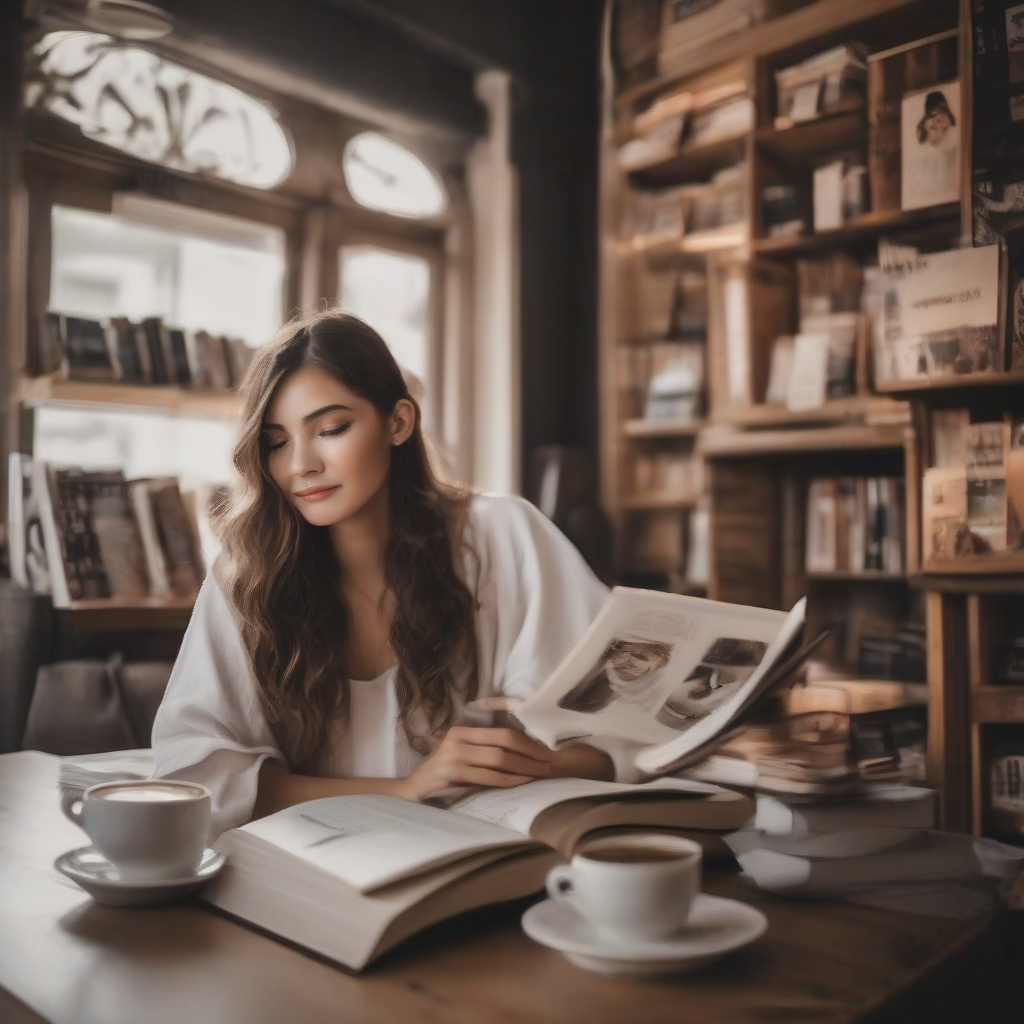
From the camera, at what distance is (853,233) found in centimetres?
257

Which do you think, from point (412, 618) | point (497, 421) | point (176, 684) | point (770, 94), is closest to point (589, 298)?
point (497, 421)

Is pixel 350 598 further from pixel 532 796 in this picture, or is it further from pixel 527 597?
pixel 532 796

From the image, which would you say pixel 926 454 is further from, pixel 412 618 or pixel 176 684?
pixel 176 684

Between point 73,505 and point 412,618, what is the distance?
1210 millimetres

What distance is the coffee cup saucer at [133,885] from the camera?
0.68m

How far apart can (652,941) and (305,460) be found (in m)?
0.76

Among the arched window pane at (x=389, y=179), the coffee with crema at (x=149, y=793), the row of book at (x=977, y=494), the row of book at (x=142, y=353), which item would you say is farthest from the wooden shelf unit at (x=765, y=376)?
the coffee with crema at (x=149, y=793)

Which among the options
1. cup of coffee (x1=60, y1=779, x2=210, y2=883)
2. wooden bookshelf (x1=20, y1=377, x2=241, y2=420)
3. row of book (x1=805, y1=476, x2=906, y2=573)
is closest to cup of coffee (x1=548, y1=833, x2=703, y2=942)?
cup of coffee (x1=60, y1=779, x2=210, y2=883)

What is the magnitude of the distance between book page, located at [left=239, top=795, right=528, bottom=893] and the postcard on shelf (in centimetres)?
120

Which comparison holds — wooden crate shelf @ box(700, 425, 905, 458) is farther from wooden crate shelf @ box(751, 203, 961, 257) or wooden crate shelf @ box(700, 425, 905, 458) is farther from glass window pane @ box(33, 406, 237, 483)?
glass window pane @ box(33, 406, 237, 483)

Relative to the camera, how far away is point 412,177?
10.4 feet

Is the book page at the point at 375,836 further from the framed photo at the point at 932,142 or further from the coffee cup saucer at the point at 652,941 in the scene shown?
the framed photo at the point at 932,142

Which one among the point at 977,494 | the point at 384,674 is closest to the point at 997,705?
the point at 977,494

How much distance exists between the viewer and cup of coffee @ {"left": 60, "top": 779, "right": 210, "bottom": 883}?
26.7 inches
